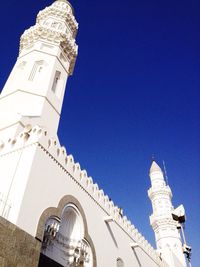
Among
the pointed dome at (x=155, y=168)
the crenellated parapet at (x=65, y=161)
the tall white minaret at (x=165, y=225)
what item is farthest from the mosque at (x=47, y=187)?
the pointed dome at (x=155, y=168)

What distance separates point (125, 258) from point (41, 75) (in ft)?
30.7

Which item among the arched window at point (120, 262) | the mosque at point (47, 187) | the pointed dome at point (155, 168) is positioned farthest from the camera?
the pointed dome at point (155, 168)

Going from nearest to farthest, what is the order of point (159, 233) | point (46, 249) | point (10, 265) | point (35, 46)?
point (10, 265), point (46, 249), point (35, 46), point (159, 233)

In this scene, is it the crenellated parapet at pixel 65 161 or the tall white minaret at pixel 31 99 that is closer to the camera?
the tall white minaret at pixel 31 99

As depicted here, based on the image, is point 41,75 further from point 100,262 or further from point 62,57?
point 100,262

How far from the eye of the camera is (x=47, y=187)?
7.83 metres

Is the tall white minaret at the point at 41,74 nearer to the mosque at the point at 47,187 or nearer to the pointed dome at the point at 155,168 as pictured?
the mosque at the point at 47,187

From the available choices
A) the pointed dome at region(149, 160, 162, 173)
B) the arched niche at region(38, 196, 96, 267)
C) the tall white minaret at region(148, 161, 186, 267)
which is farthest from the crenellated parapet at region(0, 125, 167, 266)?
the pointed dome at region(149, 160, 162, 173)

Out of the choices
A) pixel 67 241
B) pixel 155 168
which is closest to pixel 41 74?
pixel 67 241

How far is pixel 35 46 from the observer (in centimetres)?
1506

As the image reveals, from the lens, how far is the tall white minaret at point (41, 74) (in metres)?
11.5

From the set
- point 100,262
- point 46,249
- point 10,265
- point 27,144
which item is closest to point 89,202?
point 100,262

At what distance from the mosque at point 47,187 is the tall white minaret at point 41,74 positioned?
42mm

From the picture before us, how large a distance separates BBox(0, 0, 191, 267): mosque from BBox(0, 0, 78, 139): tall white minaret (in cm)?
4
